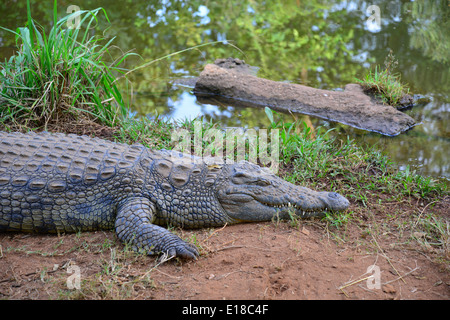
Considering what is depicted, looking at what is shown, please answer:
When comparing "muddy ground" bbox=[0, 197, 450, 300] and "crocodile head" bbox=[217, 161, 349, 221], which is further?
"crocodile head" bbox=[217, 161, 349, 221]

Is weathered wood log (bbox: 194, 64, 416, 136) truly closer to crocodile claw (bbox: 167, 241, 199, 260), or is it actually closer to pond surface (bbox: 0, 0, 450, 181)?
pond surface (bbox: 0, 0, 450, 181)

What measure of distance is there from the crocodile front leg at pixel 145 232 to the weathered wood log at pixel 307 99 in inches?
152

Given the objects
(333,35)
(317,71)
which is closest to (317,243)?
(317,71)

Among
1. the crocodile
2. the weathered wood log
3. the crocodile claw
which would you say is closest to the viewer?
the crocodile claw

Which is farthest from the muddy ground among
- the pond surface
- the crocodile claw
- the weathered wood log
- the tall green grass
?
the weathered wood log

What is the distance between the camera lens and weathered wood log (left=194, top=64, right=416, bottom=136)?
6.48 metres

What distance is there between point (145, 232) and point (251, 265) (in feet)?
2.93

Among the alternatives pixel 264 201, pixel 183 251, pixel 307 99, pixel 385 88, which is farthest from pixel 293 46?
pixel 183 251

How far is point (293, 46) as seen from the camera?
952 cm

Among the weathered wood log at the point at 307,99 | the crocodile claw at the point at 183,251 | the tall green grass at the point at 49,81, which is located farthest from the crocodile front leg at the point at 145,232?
the weathered wood log at the point at 307,99

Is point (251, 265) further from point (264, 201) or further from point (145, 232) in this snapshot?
point (145, 232)

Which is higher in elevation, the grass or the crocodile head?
the grass
